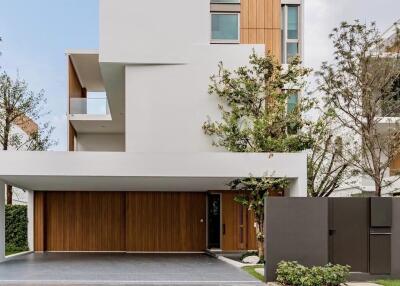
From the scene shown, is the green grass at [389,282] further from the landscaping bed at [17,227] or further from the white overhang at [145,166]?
the landscaping bed at [17,227]

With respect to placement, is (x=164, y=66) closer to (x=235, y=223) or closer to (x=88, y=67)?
(x=235, y=223)

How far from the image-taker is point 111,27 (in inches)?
685

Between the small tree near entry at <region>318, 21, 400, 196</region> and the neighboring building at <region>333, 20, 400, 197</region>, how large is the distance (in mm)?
141

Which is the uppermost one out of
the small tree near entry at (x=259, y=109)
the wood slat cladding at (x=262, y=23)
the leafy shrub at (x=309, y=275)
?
the wood slat cladding at (x=262, y=23)

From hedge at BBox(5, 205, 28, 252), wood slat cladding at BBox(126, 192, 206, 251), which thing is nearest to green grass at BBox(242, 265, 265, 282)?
wood slat cladding at BBox(126, 192, 206, 251)

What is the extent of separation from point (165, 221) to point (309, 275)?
9232 mm

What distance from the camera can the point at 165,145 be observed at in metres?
17.3

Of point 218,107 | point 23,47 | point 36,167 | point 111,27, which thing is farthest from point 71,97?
point 36,167

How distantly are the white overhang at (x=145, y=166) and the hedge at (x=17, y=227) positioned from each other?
508cm

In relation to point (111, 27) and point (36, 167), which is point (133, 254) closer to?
point (36, 167)

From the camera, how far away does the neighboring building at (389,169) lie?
60.7 ft

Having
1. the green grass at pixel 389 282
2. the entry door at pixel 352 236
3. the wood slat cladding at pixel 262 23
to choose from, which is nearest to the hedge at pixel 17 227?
the wood slat cladding at pixel 262 23

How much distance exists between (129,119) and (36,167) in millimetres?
4556

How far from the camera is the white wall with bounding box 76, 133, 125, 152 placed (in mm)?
26453
